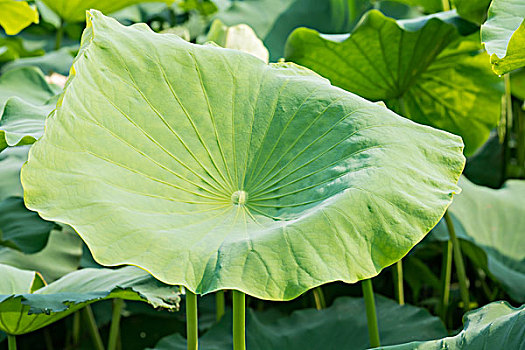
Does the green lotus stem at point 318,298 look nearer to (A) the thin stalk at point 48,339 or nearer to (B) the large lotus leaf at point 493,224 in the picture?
(B) the large lotus leaf at point 493,224

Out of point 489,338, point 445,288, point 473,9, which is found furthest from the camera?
point 445,288

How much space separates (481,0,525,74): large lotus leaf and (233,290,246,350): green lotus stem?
1.31ft

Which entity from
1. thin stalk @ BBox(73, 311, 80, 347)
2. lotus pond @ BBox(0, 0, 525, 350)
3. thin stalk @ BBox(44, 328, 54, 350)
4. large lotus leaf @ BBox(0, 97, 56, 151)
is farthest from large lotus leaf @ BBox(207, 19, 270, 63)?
thin stalk @ BBox(44, 328, 54, 350)

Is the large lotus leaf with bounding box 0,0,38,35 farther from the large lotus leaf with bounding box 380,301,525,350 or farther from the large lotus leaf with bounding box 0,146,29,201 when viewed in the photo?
the large lotus leaf with bounding box 380,301,525,350

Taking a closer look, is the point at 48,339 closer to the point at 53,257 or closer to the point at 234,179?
the point at 53,257

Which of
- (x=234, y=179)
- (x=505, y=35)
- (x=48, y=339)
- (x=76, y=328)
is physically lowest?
(x=48, y=339)

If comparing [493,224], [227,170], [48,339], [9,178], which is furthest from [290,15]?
[227,170]

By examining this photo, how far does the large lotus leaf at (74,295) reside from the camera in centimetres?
76

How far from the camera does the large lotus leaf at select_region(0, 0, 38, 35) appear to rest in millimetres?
1169

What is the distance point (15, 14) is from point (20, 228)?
0.42m

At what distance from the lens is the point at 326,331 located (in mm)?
1188

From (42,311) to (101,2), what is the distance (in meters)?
1.42

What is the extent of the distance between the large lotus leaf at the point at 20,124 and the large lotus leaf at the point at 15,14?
0.80ft

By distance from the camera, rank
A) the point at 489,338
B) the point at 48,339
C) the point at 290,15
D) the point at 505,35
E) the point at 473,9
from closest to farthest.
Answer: the point at 489,338 → the point at 505,35 → the point at 473,9 → the point at 48,339 → the point at 290,15
